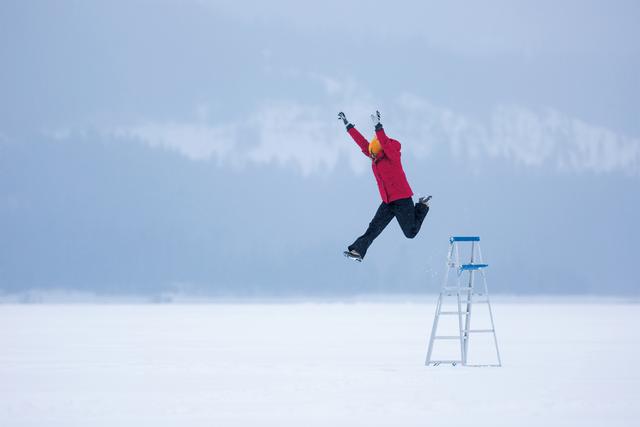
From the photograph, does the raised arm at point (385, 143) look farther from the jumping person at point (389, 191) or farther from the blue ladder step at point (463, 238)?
the blue ladder step at point (463, 238)

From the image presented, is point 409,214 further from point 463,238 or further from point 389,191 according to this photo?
point 463,238

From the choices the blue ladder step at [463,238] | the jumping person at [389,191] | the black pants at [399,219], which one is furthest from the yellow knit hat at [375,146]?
the blue ladder step at [463,238]

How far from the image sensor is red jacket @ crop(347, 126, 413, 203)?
855 cm

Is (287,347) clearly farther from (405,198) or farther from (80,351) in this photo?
(405,198)

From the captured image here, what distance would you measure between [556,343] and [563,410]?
6094mm

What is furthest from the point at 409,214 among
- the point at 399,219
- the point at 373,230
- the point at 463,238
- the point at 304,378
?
the point at 304,378

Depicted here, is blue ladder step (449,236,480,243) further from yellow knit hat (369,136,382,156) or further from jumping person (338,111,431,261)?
yellow knit hat (369,136,382,156)

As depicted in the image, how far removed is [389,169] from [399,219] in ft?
1.42

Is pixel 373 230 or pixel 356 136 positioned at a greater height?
pixel 356 136

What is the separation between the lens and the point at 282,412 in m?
6.89

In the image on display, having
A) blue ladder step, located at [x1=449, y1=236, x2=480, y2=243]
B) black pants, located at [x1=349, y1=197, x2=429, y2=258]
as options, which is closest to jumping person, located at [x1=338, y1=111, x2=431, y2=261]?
black pants, located at [x1=349, y1=197, x2=429, y2=258]

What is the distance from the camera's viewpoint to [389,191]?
873cm

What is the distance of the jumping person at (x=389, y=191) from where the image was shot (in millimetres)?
8531

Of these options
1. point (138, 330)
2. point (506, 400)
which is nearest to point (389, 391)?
point (506, 400)
